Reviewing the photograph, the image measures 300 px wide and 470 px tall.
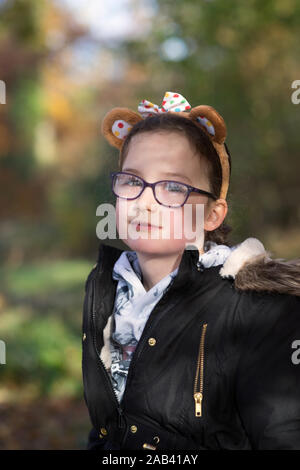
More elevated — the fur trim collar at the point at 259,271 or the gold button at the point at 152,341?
the fur trim collar at the point at 259,271

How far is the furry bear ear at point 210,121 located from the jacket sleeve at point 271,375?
54 cm

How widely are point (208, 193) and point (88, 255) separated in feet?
27.7

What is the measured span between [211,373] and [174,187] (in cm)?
55

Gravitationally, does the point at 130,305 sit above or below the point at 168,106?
below

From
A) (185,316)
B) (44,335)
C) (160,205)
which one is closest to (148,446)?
(185,316)

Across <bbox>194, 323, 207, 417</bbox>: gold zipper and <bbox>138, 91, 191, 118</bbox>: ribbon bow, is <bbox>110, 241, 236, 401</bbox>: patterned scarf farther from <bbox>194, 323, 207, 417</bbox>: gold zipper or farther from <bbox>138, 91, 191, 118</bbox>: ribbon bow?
<bbox>138, 91, 191, 118</bbox>: ribbon bow

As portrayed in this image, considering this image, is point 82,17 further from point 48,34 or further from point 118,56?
point 118,56

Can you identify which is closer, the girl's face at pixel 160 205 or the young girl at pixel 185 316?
Result: the young girl at pixel 185 316

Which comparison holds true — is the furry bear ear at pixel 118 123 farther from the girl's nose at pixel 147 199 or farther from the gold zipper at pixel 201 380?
the gold zipper at pixel 201 380

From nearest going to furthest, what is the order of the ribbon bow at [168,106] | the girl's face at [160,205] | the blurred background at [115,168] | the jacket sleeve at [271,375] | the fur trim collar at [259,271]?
1. the jacket sleeve at [271,375]
2. the fur trim collar at [259,271]
3. the girl's face at [160,205]
4. the ribbon bow at [168,106]
5. the blurred background at [115,168]

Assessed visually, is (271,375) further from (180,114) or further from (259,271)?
(180,114)

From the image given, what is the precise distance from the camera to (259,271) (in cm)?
141

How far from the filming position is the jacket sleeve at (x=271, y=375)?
126cm

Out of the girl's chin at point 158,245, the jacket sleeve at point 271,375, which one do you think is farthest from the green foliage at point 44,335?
the jacket sleeve at point 271,375
